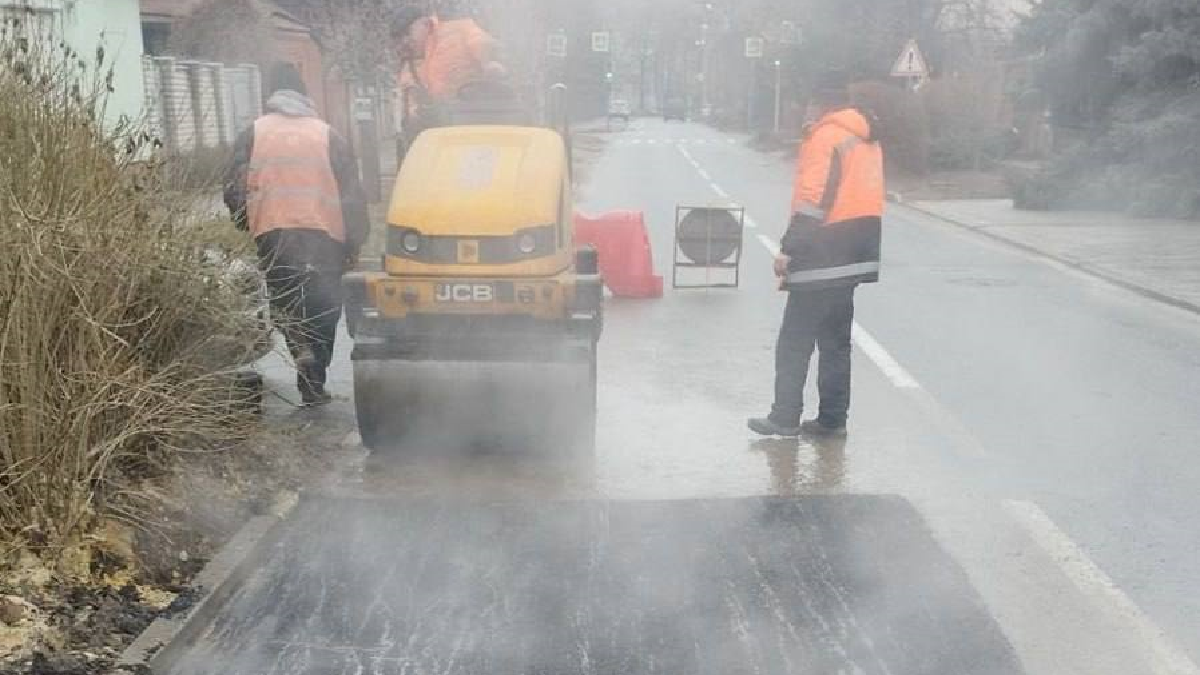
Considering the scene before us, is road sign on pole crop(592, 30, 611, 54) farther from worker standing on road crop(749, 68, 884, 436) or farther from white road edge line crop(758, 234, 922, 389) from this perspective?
worker standing on road crop(749, 68, 884, 436)

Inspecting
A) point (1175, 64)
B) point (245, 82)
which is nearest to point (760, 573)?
point (1175, 64)

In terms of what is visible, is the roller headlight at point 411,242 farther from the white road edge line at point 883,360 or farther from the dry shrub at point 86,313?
the white road edge line at point 883,360

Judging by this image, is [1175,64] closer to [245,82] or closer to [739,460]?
[739,460]

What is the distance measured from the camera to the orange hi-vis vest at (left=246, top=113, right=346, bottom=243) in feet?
19.4

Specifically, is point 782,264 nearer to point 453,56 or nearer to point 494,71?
point 494,71

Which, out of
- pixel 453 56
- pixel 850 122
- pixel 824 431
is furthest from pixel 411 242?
pixel 824 431

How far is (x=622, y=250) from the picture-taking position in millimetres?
9828

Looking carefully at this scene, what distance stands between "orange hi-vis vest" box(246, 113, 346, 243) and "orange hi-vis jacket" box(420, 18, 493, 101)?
0.66 m

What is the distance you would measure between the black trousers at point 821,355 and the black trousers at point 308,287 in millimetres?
2144

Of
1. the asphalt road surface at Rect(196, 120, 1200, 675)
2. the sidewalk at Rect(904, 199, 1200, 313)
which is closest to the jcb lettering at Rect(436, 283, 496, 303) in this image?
the asphalt road surface at Rect(196, 120, 1200, 675)

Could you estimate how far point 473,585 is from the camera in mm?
4035

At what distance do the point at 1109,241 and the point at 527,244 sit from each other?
10548mm

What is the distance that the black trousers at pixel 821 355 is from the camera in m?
5.79

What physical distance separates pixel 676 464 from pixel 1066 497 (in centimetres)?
158
